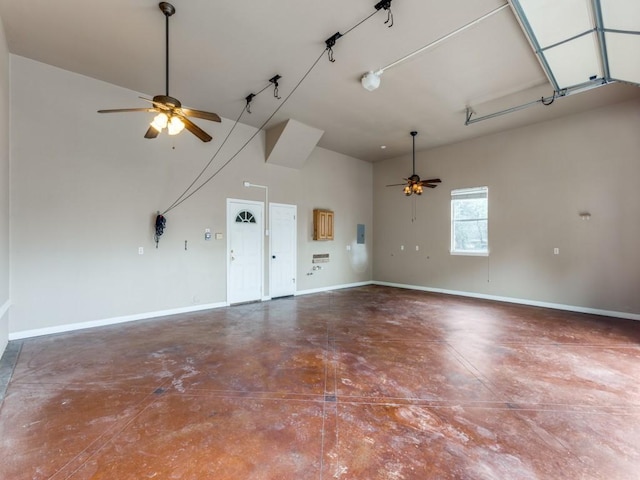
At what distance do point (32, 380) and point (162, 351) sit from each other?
1.16m

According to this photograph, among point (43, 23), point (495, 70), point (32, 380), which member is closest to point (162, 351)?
point (32, 380)

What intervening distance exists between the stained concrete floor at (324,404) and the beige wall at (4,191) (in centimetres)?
50

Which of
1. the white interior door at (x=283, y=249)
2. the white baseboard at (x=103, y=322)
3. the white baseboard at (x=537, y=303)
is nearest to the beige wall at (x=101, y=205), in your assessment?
the white baseboard at (x=103, y=322)

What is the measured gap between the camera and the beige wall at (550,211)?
5.23 meters

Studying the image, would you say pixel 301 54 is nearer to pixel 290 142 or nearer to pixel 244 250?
pixel 290 142

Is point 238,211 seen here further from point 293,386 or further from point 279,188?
point 293,386

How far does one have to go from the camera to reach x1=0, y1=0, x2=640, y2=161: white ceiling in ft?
10.4

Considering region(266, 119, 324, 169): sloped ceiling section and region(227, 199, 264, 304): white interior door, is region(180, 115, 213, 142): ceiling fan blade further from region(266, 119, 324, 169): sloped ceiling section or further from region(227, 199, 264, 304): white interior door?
region(266, 119, 324, 169): sloped ceiling section

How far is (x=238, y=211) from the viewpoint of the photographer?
6230 mm

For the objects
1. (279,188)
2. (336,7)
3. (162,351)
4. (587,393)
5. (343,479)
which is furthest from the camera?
(279,188)

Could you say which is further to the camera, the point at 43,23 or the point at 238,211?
the point at 238,211

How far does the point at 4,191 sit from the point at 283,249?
4662mm

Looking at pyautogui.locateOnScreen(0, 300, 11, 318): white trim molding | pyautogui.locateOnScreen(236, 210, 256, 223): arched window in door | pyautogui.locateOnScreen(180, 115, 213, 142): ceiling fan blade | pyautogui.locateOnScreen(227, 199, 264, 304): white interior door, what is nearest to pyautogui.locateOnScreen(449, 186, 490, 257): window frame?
pyautogui.locateOnScreen(227, 199, 264, 304): white interior door

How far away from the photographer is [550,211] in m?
6.00
